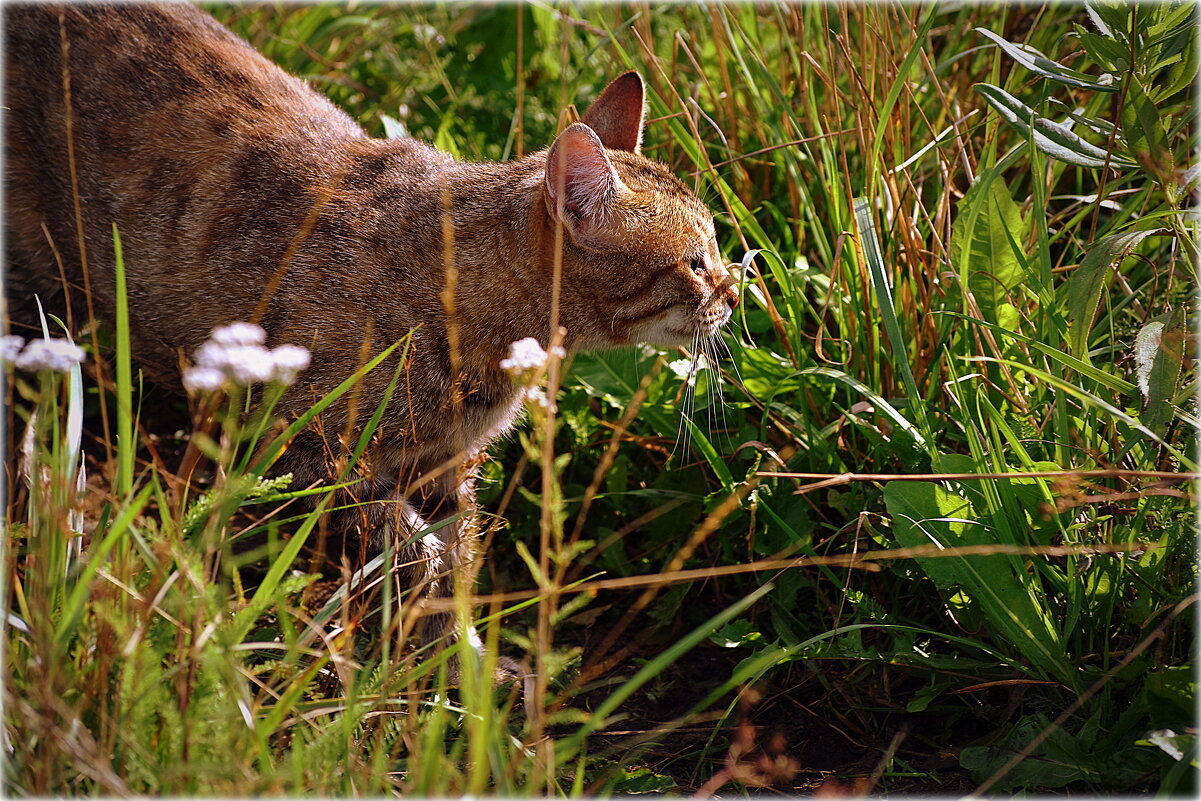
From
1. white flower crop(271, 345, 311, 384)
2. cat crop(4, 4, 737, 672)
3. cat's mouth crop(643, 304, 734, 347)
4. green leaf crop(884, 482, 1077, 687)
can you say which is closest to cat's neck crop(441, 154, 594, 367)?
cat crop(4, 4, 737, 672)

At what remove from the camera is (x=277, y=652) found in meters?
2.36

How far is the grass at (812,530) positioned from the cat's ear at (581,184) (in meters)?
0.41

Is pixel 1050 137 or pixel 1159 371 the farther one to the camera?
pixel 1050 137

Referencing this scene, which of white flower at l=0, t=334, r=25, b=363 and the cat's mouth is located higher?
white flower at l=0, t=334, r=25, b=363

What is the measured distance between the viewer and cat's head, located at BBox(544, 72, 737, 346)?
2.49m

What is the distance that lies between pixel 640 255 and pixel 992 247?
2.80 feet

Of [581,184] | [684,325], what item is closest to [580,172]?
[581,184]

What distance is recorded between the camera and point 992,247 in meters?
2.56

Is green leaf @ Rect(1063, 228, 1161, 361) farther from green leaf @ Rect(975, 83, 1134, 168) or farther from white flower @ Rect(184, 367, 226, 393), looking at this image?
white flower @ Rect(184, 367, 226, 393)

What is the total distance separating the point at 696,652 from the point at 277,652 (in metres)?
1.05

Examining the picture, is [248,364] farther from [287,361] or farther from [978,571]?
[978,571]

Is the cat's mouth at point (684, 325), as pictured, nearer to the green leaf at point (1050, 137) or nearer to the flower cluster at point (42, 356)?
the green leaf at point (1050, 137)

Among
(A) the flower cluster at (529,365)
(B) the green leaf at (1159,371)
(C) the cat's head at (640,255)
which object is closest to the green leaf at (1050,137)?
(B) the green leaf at (1159,371)

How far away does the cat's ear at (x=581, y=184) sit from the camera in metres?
2.33
